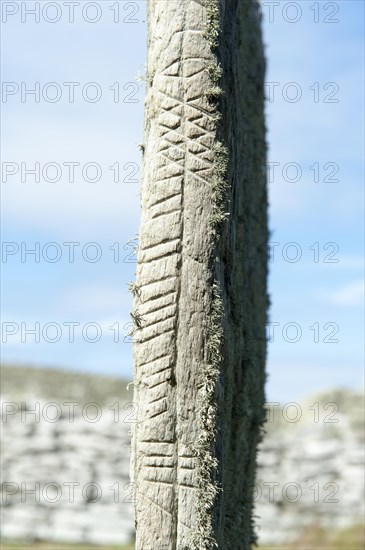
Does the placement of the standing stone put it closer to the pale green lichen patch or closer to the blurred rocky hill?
the pale green lichen patch

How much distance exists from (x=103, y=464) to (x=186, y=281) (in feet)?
30.6

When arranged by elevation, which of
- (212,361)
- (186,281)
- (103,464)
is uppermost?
(186,281)

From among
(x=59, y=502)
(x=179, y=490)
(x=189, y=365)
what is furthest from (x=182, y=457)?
(x=59, y=502)

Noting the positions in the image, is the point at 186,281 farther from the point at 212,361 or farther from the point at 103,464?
the point at 103,464

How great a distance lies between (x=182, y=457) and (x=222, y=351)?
0.61m

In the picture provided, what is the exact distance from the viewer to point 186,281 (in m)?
4.46

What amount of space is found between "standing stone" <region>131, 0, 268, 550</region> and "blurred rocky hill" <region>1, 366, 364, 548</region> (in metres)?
8.14

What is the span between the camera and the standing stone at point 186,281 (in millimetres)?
4355

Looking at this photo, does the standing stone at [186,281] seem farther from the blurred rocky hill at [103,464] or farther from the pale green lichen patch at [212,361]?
the blurred rocky hill at [103,464]

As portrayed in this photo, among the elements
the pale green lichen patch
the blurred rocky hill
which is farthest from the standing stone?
A: the blurred rocky hill

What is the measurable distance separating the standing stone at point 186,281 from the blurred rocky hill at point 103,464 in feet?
26.7

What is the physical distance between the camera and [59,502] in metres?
12.7

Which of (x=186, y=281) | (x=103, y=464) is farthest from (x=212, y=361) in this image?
(x=103, y=464)

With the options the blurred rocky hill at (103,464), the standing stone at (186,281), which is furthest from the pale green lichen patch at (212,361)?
the blurred rocky hill at (103,464)
